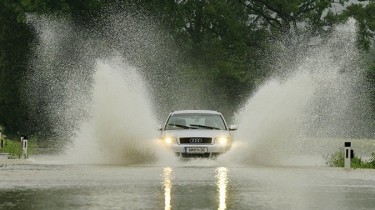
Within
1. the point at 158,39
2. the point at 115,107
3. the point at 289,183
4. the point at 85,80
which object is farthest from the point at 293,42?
the point at 289,183

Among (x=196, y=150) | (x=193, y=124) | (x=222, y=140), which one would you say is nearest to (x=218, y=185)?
(x=196, y=150)

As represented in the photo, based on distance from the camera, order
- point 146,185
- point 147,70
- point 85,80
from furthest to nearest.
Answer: point 147,70, point 85,80, point 146,185

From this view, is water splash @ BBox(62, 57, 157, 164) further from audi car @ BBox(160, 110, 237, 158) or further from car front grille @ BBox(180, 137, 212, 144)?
car front grille @ BBox(180, 137, 212, 144)

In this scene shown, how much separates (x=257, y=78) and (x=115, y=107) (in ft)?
162

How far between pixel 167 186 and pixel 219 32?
72838 millimetres

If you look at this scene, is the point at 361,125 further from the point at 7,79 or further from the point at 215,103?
the point at 7,79

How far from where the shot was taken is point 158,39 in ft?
268

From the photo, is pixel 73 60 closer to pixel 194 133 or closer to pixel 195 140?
pixel 194 133

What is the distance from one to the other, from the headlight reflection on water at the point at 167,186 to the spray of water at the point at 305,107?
17.1ft

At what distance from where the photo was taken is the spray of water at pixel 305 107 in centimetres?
3619

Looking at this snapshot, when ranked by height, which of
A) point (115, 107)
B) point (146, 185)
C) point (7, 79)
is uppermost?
point (7, 79)

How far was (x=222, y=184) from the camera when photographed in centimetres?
2306

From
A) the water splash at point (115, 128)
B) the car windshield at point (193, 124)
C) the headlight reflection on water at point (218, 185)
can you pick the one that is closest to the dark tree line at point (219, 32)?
the water splash at point (115, 128)

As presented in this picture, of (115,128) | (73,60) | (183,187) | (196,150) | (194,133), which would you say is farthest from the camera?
(73,60)
